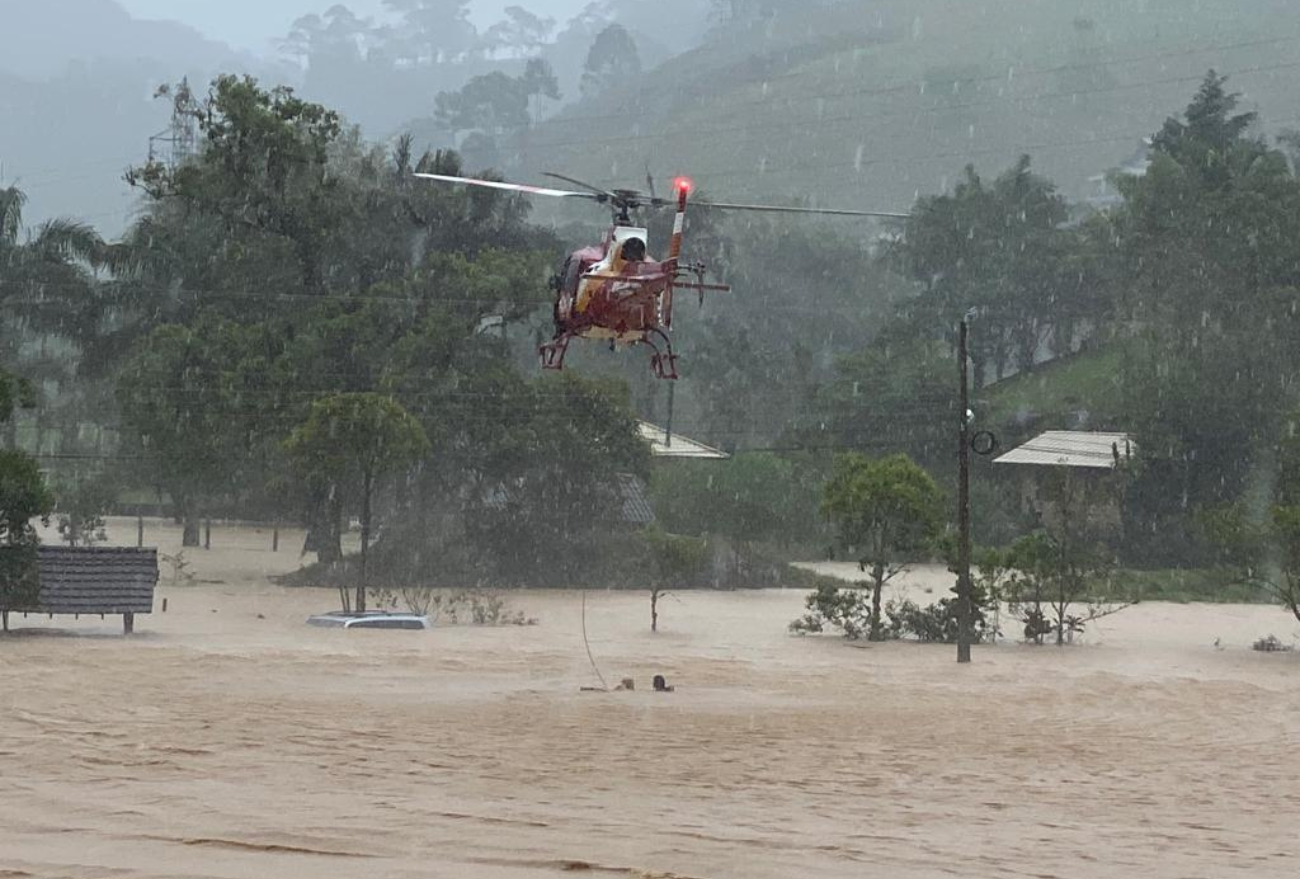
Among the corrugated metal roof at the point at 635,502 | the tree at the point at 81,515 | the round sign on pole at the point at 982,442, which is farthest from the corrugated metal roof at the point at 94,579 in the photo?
the tree at the point at 81,515

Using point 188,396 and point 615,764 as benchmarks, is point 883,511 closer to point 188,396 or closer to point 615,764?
point 615,764

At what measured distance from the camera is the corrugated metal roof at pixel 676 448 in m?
61.6

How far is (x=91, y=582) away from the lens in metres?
29.9

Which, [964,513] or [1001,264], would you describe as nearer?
[964,513]

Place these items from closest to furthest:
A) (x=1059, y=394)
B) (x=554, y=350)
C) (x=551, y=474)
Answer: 1. (x=554, y=350)
2. (x=551, y=474)
3. (x=1059, y=394)

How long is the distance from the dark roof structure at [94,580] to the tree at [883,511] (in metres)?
14.3

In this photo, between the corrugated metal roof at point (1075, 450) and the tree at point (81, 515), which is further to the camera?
the corrugated metal roof at point (1075, 450)

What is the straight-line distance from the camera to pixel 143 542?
64062 mm

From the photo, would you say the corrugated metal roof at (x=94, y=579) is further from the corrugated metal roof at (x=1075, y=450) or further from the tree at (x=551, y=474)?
the corrugated metal roof at (x=1075, y=450)

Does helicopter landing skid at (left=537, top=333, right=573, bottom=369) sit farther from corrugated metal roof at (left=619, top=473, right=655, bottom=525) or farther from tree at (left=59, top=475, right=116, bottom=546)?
tree at (left=59, top=475, right=116, bottom=546)

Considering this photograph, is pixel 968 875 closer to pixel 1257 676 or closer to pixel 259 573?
pixel 1257 676

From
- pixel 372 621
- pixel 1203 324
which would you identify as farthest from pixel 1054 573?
pixel 1203 324

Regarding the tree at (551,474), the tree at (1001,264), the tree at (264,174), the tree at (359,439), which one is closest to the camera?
the tree at (359,439)

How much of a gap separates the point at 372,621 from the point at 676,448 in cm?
2928
